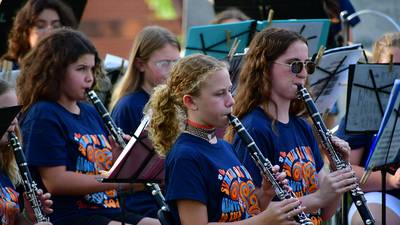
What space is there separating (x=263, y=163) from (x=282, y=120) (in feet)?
1.91

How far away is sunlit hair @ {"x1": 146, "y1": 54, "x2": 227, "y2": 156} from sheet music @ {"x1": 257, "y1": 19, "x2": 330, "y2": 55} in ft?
6.15

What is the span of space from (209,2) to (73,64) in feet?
13.9

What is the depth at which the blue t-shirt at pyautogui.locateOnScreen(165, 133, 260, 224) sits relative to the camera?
4094 millimetres

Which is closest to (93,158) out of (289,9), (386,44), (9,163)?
(9,163)

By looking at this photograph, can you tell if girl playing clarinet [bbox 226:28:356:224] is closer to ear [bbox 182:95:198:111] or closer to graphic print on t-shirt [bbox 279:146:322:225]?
graphic print on t-shirt [bbox 279:146:322:225]

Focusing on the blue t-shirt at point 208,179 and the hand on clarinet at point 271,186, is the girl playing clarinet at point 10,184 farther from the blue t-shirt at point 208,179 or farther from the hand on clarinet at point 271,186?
the hand on clarinet at point 271,186

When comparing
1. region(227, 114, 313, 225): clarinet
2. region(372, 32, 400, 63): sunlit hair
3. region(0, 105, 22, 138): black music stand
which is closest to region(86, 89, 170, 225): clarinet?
region(227, 114, 313, 225): clarinet

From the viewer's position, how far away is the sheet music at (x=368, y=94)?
17.7 feet

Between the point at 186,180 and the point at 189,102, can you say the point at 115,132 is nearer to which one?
the point at 189,102

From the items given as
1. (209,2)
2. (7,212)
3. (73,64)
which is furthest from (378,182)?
(209,2)

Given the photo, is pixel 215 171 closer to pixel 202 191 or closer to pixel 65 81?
pixel 202 191

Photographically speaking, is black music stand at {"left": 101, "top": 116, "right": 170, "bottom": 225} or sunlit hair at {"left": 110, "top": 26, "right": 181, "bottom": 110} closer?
black music stand at {"left": 101, "top": 116, "right": 170, "bottom": 225}

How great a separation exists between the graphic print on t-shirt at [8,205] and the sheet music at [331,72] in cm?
184

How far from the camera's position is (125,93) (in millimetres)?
5918
